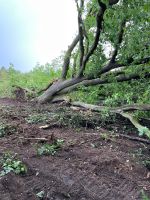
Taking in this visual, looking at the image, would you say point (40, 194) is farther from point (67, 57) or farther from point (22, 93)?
point (22, 93)

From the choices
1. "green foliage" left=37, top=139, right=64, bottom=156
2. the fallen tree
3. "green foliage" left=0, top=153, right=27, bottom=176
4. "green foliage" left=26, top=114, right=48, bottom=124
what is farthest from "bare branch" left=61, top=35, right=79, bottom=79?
"green foliage" left=0, top=153, right=27, bottom=176

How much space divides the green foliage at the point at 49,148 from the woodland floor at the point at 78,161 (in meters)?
0.06

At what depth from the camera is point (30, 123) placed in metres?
6.80

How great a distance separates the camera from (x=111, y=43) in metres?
8.29

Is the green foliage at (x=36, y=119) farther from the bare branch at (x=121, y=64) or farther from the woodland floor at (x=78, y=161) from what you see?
the bare branch at (x=121, y=64)

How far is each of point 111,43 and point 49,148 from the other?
357cm

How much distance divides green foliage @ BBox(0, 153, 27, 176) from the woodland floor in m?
0.07

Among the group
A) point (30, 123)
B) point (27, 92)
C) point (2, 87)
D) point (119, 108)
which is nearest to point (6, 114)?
point (30, 123)

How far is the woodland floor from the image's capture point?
4328 mm

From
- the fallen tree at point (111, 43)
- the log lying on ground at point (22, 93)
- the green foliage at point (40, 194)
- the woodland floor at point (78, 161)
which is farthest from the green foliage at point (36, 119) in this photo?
the log lying on ground at point (22, 93)

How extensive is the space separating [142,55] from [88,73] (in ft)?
4.79

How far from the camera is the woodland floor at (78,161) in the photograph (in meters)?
4.33

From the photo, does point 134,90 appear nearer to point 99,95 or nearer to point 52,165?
point 99,95

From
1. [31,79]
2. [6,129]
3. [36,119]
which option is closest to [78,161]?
[6,129]
